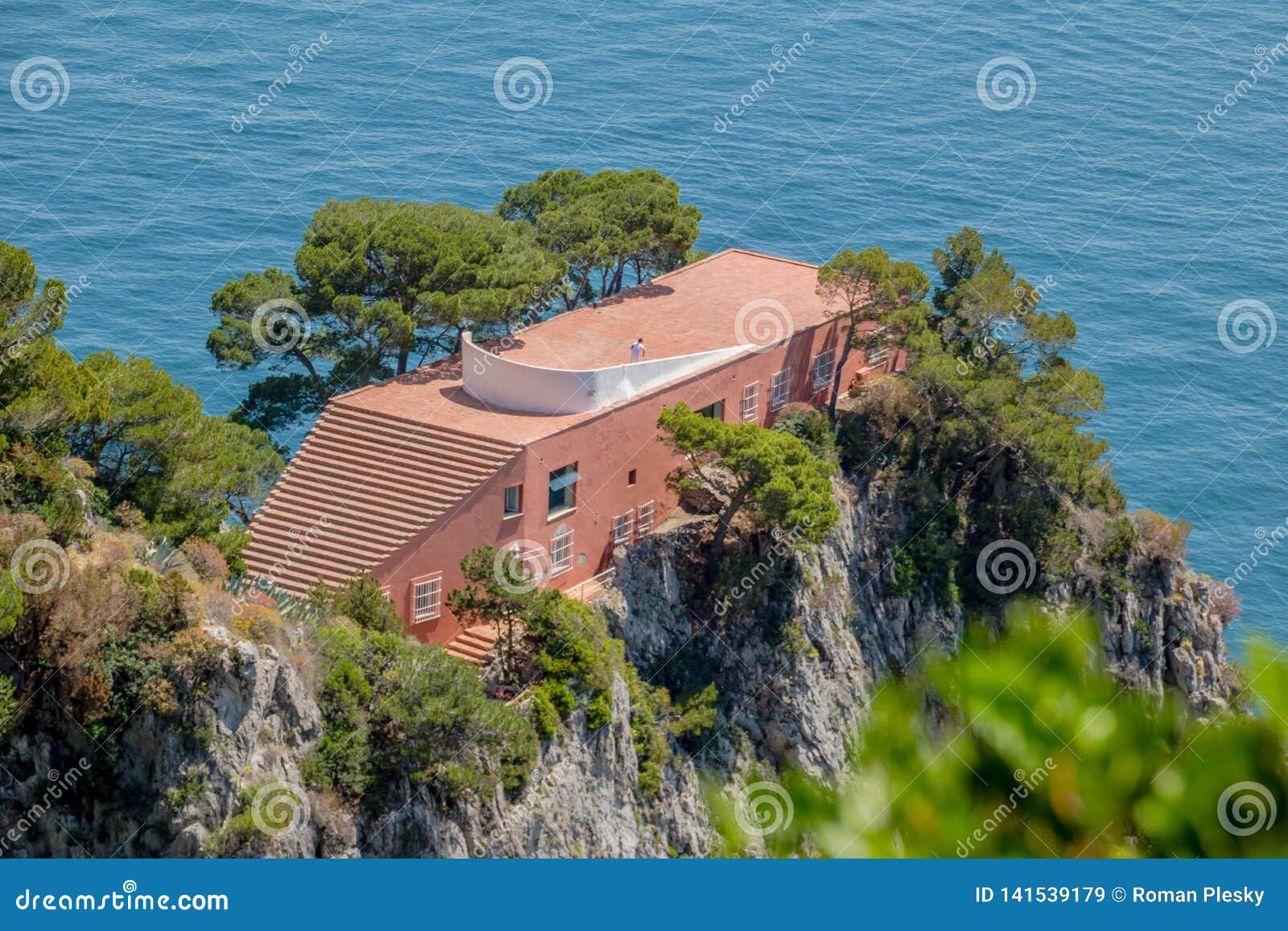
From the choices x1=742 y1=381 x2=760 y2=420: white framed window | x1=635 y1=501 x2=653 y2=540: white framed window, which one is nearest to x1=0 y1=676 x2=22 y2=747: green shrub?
x1=635 y1=501 x2=653 y2=540: white framed window

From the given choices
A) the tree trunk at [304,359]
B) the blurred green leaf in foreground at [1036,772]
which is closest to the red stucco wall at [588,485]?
the blurred green leaf in foreground at [1036,772]

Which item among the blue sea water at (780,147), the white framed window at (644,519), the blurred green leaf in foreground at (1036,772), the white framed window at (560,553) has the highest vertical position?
the blue sea water at (780,147)

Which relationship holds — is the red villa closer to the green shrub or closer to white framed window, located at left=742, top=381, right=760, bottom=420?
white framed window, located at left=742, top=381, right=760, bottom=420

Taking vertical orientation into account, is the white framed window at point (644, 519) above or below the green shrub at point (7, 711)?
above

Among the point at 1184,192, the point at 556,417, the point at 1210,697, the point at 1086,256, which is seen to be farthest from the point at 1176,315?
the point at 556,417

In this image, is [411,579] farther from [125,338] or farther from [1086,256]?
[1086,256]

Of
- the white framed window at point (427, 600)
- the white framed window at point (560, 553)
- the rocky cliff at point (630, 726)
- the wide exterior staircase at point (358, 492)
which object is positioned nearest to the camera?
the rocky cliff at point (630, 726)

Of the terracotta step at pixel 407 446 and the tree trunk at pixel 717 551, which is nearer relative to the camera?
the terracotta step at pixel 407 446

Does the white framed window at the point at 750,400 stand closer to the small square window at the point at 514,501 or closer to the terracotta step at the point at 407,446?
the small square window at the point at 514,501
